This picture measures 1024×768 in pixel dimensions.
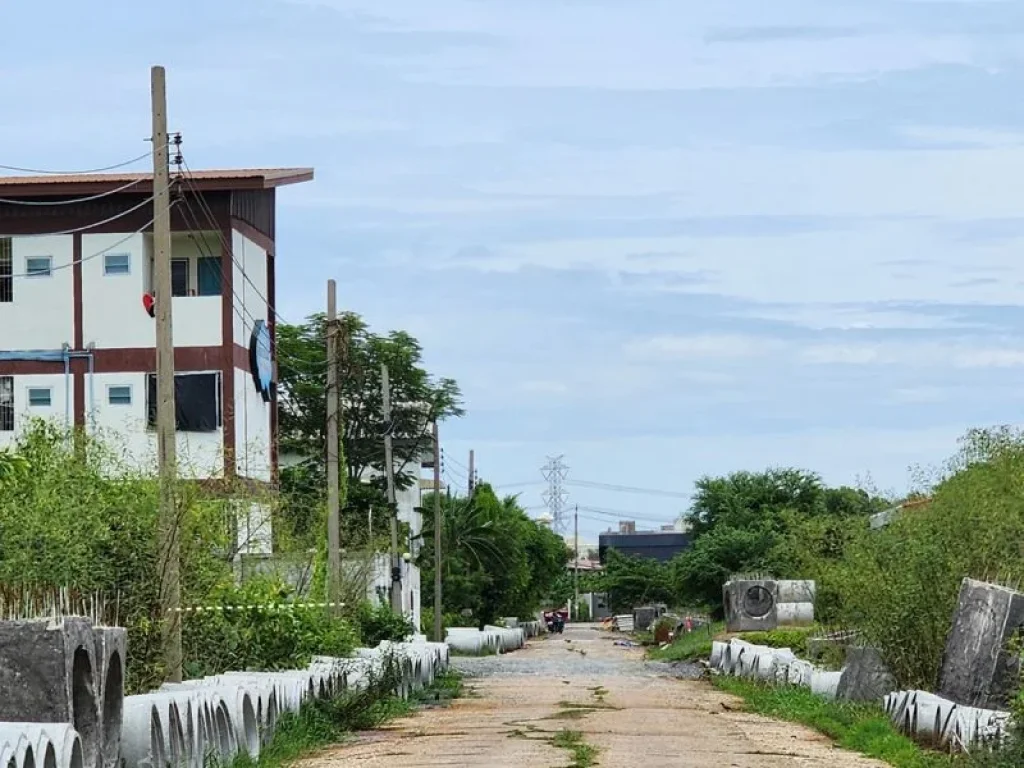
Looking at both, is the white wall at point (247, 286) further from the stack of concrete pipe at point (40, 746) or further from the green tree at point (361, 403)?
the stack of concrete pipe at point (40, 746)

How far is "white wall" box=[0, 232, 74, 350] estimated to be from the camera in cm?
4719

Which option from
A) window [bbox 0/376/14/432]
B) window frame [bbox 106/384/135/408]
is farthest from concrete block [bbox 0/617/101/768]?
window [bbox 0/376/14/432]

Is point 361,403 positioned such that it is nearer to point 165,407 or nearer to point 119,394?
point 119,394

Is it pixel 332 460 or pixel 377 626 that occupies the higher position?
pixel 332 460

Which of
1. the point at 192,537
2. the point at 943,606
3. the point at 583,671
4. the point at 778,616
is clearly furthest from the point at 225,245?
the point at 943,606

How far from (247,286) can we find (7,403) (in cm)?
701

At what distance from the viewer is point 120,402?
155 feet

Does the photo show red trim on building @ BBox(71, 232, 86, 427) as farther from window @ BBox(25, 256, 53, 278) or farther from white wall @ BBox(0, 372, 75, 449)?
window @ BBox(25, 256, 53, 278)

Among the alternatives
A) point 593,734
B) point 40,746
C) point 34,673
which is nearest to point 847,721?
point 593,734

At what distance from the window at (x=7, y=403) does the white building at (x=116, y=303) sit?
344 mm

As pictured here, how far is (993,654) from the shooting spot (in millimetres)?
20062

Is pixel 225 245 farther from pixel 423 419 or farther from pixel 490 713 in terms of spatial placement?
pixel 423 419

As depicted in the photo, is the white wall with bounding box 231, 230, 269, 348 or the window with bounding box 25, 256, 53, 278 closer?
the window with bounding box 25, 256, 53, 278

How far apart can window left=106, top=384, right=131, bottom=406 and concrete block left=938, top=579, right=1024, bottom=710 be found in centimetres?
2968
